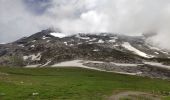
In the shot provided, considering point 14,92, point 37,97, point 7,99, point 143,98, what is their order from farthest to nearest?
point 143,98
point 14,92
point 37,97
point 7,99

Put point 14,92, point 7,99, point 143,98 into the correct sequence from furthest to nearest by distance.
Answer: point 143,98 < point 14,92 < point 7,99

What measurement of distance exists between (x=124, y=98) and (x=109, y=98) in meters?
2.56

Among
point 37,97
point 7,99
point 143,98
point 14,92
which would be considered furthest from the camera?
point 143,98

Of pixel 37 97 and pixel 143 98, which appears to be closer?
pixel 37 97

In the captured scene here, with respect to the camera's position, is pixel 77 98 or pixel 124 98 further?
pixel 124 98

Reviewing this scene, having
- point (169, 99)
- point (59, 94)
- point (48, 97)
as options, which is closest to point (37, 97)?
point (48, 97)

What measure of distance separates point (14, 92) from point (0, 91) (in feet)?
8.54

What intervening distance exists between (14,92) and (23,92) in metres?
1.73

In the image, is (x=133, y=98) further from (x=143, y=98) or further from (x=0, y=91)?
(x=0, y=91)

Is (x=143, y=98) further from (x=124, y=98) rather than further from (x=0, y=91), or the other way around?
(x=0, y=91)

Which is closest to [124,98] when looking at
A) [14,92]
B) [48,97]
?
[48,97]

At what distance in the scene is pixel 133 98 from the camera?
6450cm

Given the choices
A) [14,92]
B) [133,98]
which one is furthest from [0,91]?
[133,98]

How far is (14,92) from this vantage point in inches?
2405
